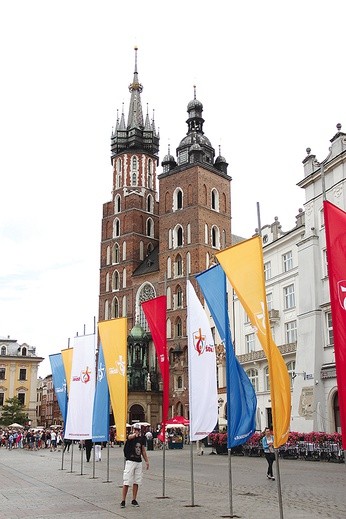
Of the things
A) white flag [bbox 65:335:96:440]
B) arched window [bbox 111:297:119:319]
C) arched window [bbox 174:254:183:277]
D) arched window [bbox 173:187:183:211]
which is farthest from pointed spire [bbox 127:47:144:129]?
white flag [bbox 65:335:96:440]

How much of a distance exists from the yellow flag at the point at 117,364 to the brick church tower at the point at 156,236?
4378 centimetres

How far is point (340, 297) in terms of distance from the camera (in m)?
8.38

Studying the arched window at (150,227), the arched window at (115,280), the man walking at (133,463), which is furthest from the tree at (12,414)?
the man walking at (133,463)

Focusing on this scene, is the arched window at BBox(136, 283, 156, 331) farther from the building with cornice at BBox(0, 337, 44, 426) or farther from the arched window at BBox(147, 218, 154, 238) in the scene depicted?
the building with cornice at BBox(0, 337, 44, 426)

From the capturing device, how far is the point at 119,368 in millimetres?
18453

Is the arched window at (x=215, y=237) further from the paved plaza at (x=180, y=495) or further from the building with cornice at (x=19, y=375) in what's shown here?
the paved plaza at (x=180, y=495)

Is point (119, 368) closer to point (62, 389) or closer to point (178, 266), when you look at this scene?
point (62, 389)

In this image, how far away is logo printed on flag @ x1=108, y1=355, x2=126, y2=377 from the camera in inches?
722

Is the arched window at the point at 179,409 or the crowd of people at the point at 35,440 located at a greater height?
the arched window at the point at 179,409

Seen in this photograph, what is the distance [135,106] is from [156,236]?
68.5 ft

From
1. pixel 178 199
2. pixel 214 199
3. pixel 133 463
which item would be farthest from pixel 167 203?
pixel 133 463

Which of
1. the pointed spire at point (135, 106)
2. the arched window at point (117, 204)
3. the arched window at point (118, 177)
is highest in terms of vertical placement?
the pointed spire at point (135, 106)

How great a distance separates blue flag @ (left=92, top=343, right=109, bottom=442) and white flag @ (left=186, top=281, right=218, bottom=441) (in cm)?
613

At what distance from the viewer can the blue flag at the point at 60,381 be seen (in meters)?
25.8
